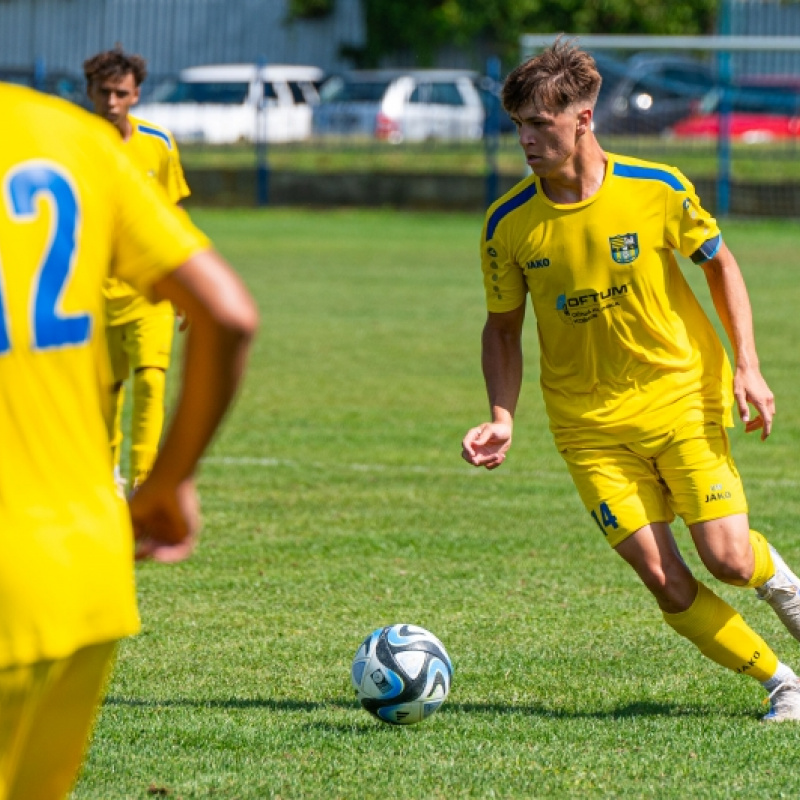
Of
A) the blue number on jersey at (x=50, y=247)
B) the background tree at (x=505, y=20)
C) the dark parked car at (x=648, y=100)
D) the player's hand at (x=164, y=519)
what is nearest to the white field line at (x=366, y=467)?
the player's hand at (x=164, y=519)

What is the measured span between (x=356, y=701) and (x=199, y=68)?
108 ft

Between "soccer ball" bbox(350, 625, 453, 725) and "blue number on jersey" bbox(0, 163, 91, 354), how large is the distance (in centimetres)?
246

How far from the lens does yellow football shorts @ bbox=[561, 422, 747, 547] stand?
449 cm

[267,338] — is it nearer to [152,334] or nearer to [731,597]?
[152,334]

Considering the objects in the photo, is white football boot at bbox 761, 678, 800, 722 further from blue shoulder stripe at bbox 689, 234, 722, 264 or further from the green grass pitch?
blue shoulder stripe at bbox 689, 234, 722, 264

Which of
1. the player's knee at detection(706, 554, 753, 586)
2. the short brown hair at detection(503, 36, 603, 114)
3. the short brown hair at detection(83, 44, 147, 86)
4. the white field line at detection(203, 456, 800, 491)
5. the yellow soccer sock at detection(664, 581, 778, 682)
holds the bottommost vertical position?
the white field line at detection(203, 456, 800, 491)

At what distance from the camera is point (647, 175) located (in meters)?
4.59

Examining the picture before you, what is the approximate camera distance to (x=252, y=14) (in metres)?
38.5

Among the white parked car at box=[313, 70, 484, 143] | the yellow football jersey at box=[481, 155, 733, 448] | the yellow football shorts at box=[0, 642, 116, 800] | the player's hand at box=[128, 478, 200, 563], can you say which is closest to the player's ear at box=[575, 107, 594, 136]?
the yellow football jersey at box=[481, 155, 733, 448]

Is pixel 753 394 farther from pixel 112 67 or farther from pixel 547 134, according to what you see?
pixel 112 67

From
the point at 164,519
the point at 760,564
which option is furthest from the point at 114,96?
the point at 164,519

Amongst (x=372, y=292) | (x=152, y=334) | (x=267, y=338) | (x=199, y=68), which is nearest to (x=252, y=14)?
(x=199, y=68)

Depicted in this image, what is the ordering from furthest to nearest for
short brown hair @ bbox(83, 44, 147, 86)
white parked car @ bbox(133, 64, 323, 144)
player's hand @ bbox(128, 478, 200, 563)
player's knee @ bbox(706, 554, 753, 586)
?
white parked car @ bbox(133, 64, 323, 144)
short brown hair @ bbox(83, 44, 147, 86)
player's knee @ bbox(706, 554, 753, 586)
player's hand @ bbox(128, 478, 200, 563)

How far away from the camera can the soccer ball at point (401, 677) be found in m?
4.49
